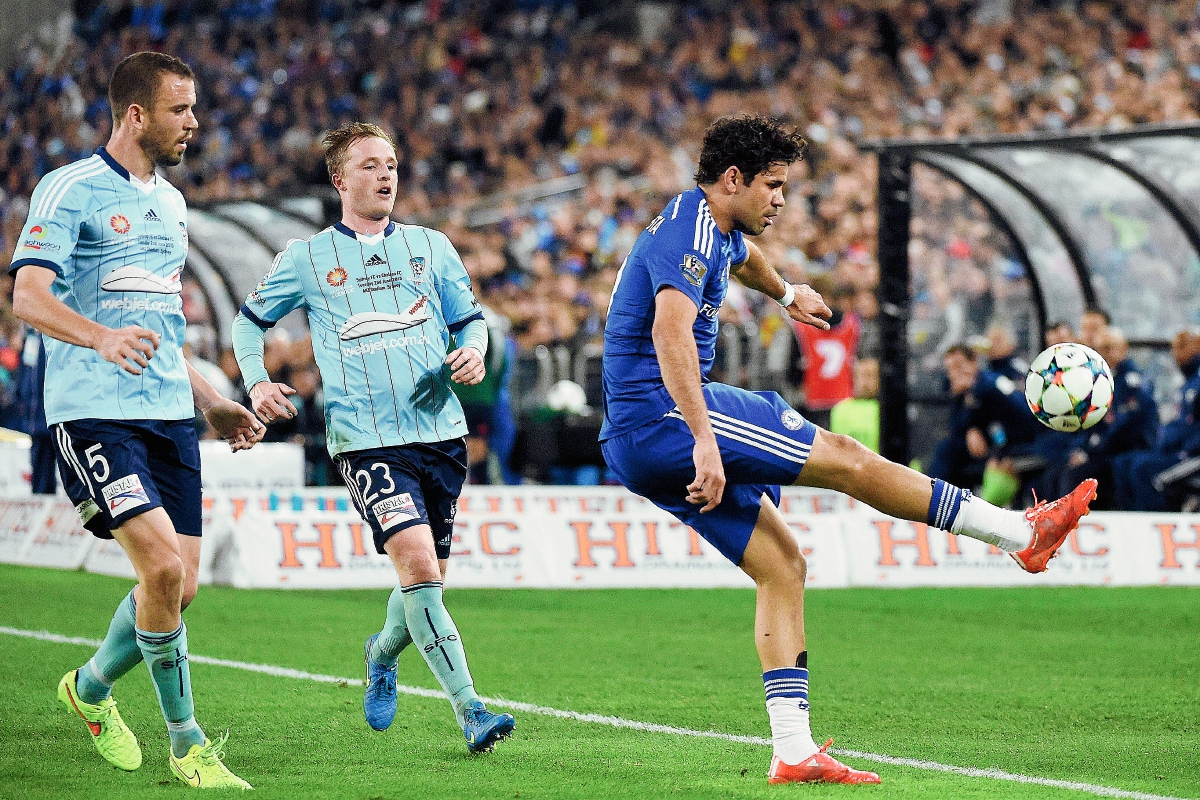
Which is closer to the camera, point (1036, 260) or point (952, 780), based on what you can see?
point (952, 780)

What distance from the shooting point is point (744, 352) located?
16.7 metres

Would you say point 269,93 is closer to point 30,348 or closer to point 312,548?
point 30,348

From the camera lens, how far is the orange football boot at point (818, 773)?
5.13m

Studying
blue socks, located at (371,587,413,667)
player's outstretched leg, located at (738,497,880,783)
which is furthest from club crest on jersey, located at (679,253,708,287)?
blue socks, located at (371,587,413,667)

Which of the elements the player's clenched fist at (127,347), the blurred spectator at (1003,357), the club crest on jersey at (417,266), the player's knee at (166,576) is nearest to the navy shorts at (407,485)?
the club crest on jersey at (417,266)

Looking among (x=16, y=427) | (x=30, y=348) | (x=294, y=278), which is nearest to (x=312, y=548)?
(x=30, y=348)

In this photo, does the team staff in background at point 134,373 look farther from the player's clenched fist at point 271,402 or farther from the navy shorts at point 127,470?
the player's clenched fist at point 271,402

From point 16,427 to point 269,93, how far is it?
12.9 m

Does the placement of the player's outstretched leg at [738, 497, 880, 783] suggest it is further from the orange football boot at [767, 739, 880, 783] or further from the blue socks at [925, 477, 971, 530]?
the blue socks at [925, 477, 971, 530]

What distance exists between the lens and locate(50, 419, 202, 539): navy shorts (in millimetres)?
5125

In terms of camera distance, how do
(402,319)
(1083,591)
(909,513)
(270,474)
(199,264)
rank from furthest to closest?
1. (199,264)
2. (270,474)
3. (1083,591)
4. (402,319)
5. (909,513)

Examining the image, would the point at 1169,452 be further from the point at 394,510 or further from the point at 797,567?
the point at 394,510

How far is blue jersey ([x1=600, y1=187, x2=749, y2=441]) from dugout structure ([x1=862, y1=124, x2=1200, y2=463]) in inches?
314

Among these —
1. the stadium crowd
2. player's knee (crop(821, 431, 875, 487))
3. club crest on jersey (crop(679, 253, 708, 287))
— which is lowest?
player's knee (crop(821, 431, 875, 487))
